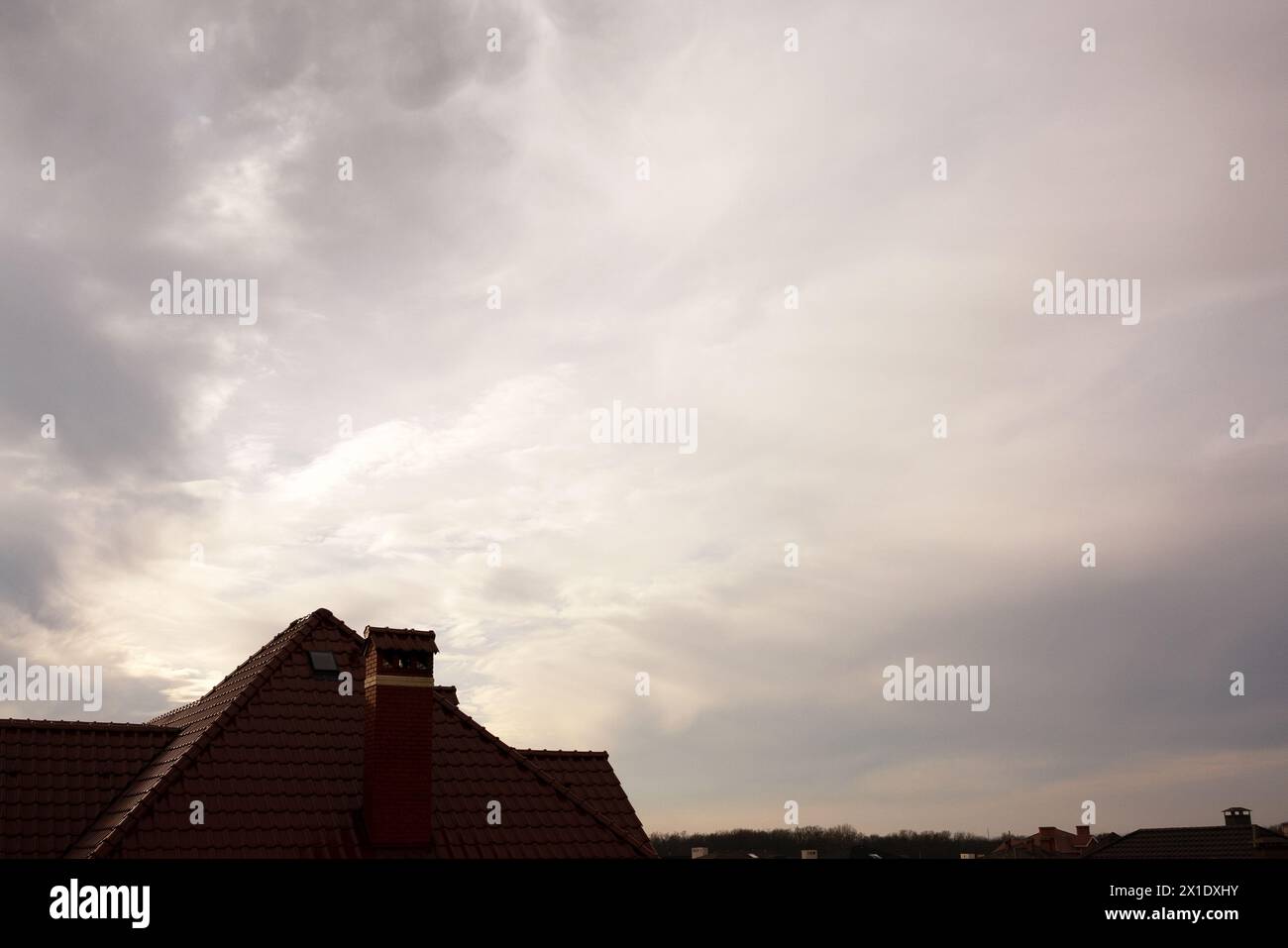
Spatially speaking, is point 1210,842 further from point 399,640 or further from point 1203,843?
point 399,640

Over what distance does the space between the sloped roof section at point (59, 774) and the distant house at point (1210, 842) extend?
134 feet

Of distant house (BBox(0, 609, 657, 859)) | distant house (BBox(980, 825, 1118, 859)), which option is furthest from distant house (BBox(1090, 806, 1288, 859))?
distant house (BBox(0, 609, 657, 859))

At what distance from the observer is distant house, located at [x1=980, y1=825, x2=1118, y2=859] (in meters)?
67.9

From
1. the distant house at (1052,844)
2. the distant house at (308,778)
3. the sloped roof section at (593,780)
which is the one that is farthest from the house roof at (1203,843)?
the distant house at (308,778)

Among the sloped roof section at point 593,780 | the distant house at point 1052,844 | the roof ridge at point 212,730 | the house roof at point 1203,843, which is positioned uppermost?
the roof ridge at point 212,730

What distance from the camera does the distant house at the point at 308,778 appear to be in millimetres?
16438

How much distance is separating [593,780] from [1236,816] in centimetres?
4531

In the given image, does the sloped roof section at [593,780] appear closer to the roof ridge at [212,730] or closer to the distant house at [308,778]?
the distant house at [308,778]
